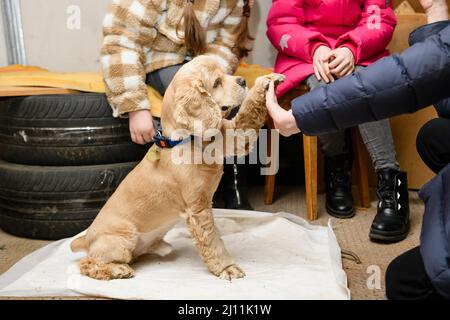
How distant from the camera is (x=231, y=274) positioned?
1386 millimetres

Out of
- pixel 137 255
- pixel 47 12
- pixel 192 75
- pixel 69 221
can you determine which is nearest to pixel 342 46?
pixel 192 75

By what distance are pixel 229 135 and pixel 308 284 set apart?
434 millimetres

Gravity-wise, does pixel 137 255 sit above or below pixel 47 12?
below

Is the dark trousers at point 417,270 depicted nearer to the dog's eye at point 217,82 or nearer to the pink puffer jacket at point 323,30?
the pink puffer jacket at point 323,30

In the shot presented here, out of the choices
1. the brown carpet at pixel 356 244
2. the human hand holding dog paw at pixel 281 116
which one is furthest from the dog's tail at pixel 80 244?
the human hand holding dog paw at pixel 281 116

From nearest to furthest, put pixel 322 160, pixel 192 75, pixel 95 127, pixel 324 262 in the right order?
pixel 192 75, pixel 324 262, pixel 95 127, pixel 322 160

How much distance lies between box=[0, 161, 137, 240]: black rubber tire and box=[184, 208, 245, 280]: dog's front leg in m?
0.49

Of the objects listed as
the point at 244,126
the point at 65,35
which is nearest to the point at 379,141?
the point at 244,126

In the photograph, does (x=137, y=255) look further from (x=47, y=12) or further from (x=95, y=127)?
(x=47, y=12)

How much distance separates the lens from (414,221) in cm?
186

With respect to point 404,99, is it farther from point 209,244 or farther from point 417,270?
A: point 209,244

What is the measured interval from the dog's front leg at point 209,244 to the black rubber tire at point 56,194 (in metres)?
0.49

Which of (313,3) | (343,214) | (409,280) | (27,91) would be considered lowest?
(343,214)

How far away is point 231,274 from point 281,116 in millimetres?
464
